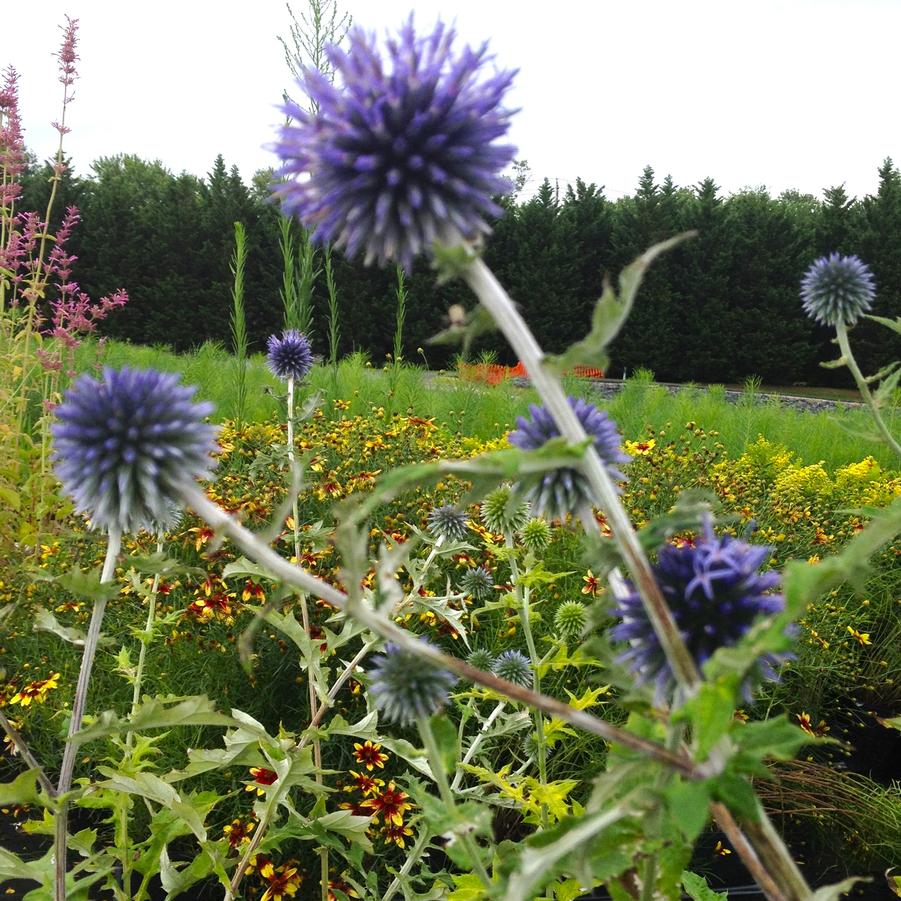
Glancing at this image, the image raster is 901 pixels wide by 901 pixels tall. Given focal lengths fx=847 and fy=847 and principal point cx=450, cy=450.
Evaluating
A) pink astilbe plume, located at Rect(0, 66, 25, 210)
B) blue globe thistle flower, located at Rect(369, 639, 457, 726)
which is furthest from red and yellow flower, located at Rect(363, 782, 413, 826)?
pink astilbe plume, located at Rect(0, 66, 25, 210)

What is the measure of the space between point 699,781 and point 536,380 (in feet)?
1.27

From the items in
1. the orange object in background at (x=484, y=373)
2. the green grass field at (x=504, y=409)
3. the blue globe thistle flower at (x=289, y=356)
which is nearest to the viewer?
the blue globe thistle flower at (x=289, y=356)

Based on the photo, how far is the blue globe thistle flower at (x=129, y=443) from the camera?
1.03 meters

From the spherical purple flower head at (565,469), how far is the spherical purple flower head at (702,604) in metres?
0.28

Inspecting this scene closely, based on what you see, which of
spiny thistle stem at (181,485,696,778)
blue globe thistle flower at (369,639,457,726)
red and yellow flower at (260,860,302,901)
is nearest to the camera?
spiny thistle stem at (181,485,696,778)

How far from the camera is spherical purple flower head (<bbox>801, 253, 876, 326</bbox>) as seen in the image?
8.52ft

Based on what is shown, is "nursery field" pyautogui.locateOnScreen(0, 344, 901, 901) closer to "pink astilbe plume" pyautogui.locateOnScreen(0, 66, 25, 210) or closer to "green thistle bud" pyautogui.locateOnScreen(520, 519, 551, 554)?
"green thistle bud" pyautogui.locateOnScreen(520, 519, 551, 554)

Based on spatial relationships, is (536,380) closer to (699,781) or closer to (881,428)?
(699,781)

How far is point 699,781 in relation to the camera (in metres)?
0.73

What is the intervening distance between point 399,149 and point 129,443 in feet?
1.60

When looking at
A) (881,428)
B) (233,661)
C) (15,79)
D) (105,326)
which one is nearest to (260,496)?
(233,661)

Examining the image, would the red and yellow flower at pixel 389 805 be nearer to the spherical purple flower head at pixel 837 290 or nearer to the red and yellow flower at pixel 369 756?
the red and yellow flower at pixel 369 756

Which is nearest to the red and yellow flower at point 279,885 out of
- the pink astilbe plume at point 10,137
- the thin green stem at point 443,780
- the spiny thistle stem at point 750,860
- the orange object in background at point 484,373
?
the thin green stem at point 443,780

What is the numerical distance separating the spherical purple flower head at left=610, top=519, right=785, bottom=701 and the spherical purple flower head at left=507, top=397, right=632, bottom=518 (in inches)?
10.8
